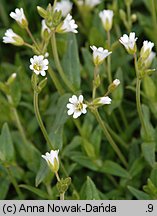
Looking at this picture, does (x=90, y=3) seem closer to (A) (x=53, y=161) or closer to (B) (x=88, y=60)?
(B) (x=88, y=60)

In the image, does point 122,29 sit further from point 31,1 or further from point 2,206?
point 2,206

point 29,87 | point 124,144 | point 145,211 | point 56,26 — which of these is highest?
point 29,87

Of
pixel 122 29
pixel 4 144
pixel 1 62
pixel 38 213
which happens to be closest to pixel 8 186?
pixel 4 144

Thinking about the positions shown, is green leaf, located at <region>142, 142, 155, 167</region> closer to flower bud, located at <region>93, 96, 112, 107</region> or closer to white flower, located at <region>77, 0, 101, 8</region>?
flower bud, located at <region>93, 96, 112, 107</region>

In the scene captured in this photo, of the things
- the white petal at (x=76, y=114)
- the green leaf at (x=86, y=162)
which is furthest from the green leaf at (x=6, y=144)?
the white petal at (x=76, y=114)

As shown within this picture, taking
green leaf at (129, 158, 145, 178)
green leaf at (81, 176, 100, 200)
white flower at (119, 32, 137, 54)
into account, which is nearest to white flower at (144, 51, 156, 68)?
white flower at (119, 32, 137, 54)
